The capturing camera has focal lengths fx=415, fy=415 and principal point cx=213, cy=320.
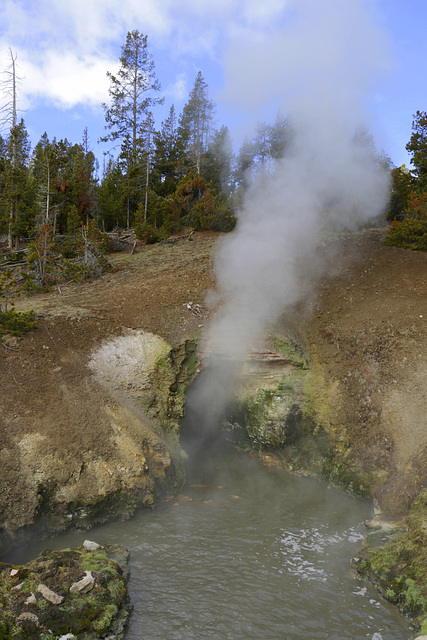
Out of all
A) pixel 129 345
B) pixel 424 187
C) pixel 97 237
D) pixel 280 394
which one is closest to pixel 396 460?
pixel 280 394

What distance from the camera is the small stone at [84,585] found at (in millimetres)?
5738

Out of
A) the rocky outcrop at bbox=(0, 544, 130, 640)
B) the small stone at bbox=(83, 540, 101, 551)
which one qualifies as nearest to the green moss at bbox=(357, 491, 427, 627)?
the rocky outcrop at bbox=(0, 544, 130, 640)

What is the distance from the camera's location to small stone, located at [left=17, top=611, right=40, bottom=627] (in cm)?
516

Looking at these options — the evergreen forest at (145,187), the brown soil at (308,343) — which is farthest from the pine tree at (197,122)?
the brown soil at (308,343)

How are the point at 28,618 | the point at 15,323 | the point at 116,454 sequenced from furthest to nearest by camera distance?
the point at 15,323, the point at 116,454, the point at 28,618

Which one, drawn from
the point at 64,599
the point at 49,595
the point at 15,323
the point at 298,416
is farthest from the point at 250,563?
the point at 15,323

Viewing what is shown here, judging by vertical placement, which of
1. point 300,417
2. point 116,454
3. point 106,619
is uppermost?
point 300,417

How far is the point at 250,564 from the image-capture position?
703 cm

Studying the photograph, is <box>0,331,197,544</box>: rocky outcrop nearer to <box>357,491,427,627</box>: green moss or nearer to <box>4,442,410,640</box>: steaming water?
<box>4,442,410,640</box>: steaming water

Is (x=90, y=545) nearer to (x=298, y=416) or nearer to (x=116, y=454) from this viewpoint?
(x=116, y=454)

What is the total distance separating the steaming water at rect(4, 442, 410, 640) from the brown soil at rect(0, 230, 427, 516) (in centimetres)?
175

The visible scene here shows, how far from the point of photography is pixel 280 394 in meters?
10.4

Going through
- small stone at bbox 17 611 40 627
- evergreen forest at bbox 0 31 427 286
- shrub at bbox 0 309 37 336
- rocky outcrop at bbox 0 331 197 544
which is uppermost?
evergreen forest at bbox 0 31 427 286

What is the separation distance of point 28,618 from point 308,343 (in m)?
8.52
